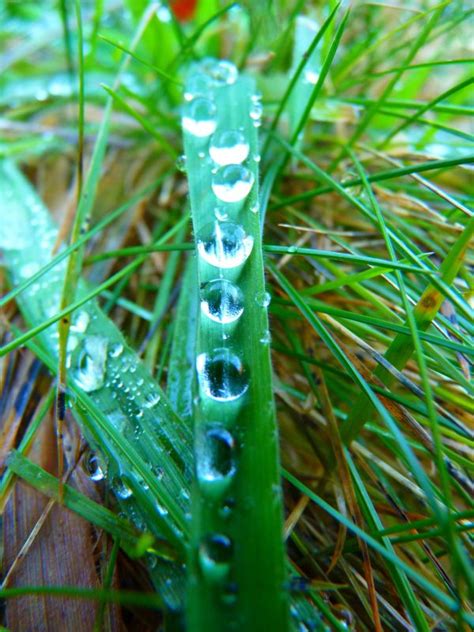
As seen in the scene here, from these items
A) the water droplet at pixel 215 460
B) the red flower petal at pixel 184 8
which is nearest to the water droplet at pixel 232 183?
the water droplet at pixel 215 460

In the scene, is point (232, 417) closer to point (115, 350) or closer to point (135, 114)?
point (115, 350)

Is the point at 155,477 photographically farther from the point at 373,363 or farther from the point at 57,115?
the point at 57,115

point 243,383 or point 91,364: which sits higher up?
point 243,383

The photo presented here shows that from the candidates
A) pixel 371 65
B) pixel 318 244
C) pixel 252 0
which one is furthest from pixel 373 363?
pixel 252 0

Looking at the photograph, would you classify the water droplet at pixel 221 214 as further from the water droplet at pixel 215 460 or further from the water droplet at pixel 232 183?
the water droplet at pixel 215 460

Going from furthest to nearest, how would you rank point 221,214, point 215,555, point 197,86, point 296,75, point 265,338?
1. point 197,86
2. point 296,75
3. point 221,214
4. point 265,338
5. point 215,555

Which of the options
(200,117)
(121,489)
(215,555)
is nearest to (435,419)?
(215,555)

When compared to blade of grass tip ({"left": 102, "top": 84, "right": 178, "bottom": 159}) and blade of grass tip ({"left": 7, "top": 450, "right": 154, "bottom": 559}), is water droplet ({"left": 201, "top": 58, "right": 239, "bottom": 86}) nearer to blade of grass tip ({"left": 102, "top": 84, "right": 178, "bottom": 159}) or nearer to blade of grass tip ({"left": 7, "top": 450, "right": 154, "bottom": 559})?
blade of grass tip ({"left": 102, "top": 84, "right": 178, "bottom": 159})
